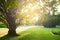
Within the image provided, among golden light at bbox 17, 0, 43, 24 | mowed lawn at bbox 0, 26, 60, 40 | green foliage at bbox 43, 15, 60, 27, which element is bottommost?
mowed lawn at bbox 0, 26, 60, 40

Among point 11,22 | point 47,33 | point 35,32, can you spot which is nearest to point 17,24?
point 11,22

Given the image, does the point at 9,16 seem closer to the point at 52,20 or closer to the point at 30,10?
the point at 30,10

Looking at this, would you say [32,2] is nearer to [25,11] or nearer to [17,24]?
[25,11]

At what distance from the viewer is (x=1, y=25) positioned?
201 inches

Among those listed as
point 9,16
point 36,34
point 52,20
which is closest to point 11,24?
point 9,16

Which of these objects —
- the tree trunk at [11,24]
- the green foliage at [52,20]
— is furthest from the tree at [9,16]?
the green foliage at [52,20]

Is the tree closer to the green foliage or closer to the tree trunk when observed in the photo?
the tree trunk

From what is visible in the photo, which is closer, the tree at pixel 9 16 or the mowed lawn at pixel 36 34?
the mowed lawn at pixel 36 34

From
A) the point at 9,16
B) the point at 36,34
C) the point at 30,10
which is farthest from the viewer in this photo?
the point at 9,16

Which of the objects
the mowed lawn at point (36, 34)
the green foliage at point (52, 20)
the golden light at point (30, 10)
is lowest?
the mowed lawn at point (36, 34)

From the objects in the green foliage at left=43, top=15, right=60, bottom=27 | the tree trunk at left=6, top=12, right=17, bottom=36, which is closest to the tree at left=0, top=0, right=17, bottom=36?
the tree trunk at left=6, top=12, right=17, bottom=36

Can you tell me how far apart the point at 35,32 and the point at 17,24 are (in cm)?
59

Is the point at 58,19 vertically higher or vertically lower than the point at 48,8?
lower

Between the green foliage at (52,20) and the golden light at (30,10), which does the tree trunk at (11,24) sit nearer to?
the golden light at (30,10)
